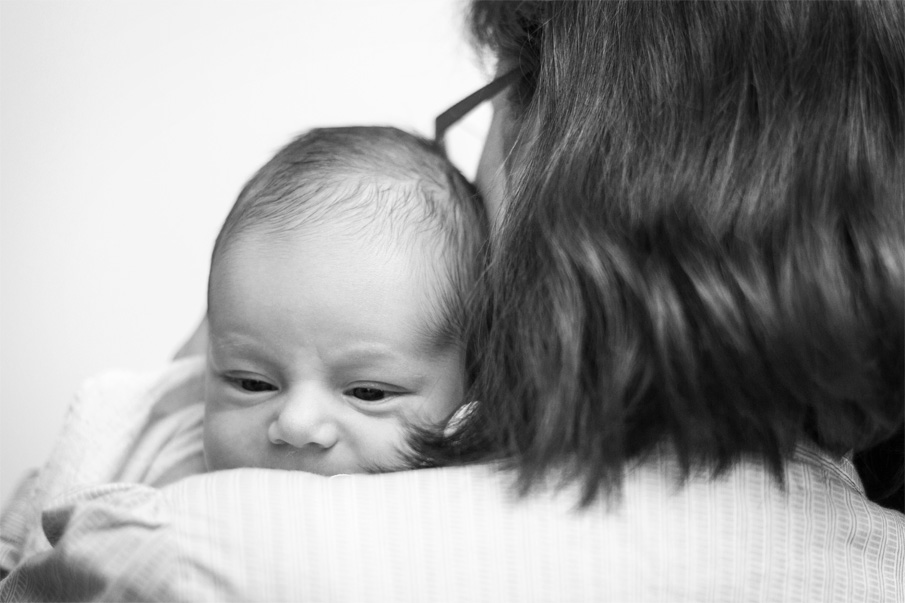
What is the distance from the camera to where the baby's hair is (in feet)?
3.03

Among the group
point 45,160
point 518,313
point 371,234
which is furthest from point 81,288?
point 518,313

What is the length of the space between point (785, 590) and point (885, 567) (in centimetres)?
11

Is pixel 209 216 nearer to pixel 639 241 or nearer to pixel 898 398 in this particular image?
pixel 639 241

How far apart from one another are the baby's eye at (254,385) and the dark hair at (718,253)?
32cm

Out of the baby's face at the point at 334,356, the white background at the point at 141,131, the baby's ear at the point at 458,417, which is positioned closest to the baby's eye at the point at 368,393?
the baby's face at the point at 334,356

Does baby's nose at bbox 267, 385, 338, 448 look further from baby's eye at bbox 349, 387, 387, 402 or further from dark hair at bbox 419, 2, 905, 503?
dark hair at bbox 419, 2, 905, 503

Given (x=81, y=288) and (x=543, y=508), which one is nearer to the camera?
(x=543, y=508)

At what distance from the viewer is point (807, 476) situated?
27.5 inches

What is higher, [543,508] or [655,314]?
[655,314]

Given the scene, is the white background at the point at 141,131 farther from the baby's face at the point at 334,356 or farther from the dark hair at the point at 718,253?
the dark hair at the point at 718,253

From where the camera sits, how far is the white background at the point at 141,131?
5.85 feet

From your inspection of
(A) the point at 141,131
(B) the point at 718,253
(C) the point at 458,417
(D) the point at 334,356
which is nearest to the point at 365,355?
(D) the point at 334,356

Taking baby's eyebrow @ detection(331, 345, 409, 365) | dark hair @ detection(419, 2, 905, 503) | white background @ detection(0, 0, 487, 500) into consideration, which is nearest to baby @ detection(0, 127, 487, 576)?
baby's eyebrow @ detection(331, 345, 409, 365)

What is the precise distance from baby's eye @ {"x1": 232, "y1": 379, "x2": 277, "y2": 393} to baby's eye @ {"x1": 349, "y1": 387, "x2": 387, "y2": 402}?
0.33 feet
